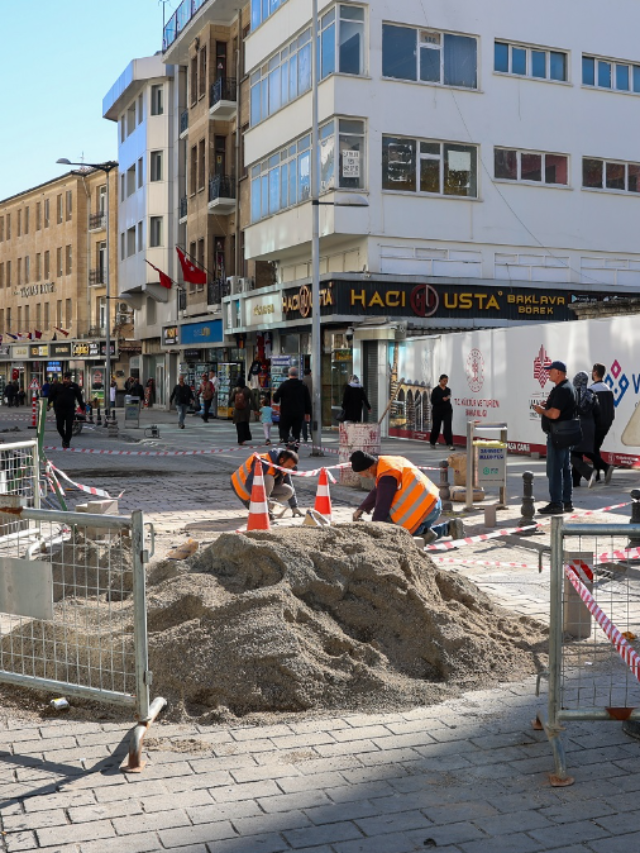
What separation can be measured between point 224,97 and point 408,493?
35338 millimetres

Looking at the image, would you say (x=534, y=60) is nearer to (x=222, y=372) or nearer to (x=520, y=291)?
(x=520, y=291)

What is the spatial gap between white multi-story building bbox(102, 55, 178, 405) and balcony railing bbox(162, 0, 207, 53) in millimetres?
1796

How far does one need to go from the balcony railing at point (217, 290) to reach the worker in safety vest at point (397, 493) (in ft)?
108

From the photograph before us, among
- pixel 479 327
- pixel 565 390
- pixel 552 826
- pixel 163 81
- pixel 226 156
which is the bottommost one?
pixel 552 826

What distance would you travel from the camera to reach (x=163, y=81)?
50.8m

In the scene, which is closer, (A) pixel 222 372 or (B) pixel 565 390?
(B) pixel 565 390

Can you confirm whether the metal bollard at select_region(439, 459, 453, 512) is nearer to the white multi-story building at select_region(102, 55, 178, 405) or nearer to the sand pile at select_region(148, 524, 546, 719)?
the sand pile at select_region(148, 524, 546, 719)

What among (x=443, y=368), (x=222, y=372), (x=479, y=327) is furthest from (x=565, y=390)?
(x=222, y=372)

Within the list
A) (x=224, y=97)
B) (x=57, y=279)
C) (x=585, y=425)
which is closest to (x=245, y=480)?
(x=585, y=425)

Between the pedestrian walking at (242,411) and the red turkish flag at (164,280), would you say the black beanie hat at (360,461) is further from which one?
the red turkish flag at (164,280)

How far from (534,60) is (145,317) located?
28704 millimetres

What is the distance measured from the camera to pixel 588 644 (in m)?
6.69

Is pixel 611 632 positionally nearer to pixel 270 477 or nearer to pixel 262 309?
pixel 270 477

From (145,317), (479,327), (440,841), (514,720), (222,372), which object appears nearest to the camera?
(440,841)
